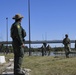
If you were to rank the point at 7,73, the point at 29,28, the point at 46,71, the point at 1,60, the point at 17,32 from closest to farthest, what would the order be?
the point at 17,32 < the point at 7,73 < the point at 46,71 < the point at 1,60 < the point at 29,28

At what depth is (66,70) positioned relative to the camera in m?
14.2

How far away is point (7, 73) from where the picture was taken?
12.7m

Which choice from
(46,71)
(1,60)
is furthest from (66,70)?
(1,60)

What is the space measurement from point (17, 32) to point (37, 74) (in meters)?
2.47

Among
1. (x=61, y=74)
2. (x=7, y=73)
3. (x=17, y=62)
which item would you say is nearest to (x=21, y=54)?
(x=17, y=62)

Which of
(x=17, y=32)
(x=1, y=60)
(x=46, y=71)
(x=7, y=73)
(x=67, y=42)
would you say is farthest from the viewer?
(x=67, y=42)

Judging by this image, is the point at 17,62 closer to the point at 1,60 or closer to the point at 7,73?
the point at 7,73

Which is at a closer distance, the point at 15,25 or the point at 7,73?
the point at 15,25

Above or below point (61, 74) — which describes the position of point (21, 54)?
above

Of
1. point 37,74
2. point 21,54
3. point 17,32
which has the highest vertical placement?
point 17,32

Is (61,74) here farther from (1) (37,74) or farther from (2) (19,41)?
(2) (19,41)

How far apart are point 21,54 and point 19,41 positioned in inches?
17.2

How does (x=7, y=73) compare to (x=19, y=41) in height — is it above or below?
below

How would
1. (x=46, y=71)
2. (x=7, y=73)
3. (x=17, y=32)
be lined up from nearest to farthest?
(x=17, y=32) → (x=7, y=73) → (x=46, y=71)
